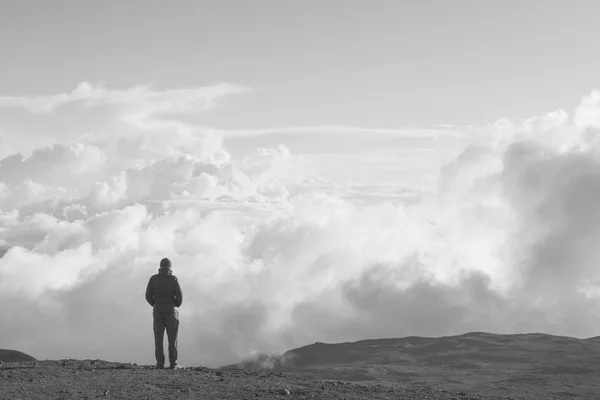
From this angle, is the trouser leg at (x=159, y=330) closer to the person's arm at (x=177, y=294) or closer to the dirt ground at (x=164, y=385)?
the person's arm at (x=177, y=294)

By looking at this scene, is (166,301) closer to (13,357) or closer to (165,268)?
(165,268)

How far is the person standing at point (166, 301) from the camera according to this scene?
72.4ft

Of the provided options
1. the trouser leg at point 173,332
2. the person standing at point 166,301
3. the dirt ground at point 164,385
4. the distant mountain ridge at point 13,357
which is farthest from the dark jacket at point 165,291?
the distant mountain ridge at point 13,357

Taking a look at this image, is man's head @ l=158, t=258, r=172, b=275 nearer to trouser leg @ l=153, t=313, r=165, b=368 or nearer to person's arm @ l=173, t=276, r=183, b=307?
person's arm @ l=173, t=276, r=183, b=307

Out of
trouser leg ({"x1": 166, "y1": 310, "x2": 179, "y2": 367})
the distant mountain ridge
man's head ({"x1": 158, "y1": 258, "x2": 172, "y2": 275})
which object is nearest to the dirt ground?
trouser leg ({"x1": 166, "y1": 310, "x2": 179, "y2": 367})

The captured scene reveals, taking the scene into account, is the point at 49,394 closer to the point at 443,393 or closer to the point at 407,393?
the point at 407,393

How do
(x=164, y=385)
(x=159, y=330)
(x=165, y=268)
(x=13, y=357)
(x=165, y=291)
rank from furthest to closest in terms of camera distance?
(x=13, y=357)
(x=159, y=330)
(x=165, y=291)
(x=165, y=268)
(x=164, y=385)

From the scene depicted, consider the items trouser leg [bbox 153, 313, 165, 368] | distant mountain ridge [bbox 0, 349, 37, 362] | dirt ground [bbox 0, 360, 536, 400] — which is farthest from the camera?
distant mountain ridge [bbox 0, 349, 37, 362]

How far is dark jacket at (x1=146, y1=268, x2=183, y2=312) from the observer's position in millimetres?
22062

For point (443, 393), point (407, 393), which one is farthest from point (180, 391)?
point (443, 393)

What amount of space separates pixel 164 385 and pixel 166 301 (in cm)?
378

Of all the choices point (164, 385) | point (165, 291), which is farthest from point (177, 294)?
point (164, 385)

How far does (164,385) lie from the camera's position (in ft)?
62.3

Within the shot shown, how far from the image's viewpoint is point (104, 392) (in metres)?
17.7
